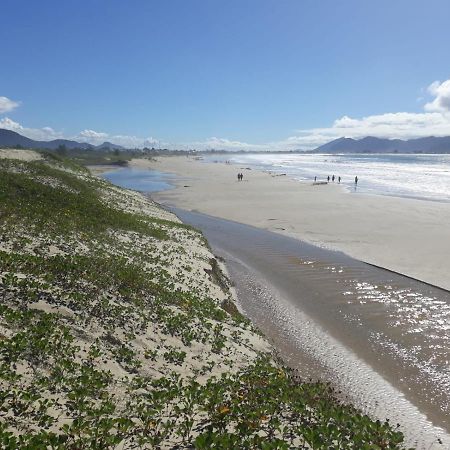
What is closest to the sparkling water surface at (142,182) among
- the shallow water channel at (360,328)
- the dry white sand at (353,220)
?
the dry white sand at (353,220)

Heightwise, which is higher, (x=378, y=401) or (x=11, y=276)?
(x=11, y=276)

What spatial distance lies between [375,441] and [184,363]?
527 centimetres

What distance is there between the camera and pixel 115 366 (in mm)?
9930

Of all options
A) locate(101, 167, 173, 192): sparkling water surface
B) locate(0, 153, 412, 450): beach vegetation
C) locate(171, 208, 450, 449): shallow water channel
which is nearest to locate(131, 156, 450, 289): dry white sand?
locate(171, 208, 450, 449): shallow water channel

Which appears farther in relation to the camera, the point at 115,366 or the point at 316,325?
the point at 316,325

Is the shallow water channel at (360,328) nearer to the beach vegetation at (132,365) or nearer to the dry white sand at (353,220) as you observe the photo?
the beach vegetation at (132,365)

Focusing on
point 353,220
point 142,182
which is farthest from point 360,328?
point 142,182

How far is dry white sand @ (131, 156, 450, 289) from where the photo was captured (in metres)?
26.6

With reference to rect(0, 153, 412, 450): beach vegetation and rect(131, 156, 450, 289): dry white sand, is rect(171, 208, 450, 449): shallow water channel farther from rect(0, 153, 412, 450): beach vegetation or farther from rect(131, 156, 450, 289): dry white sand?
rect(131, 156, 450, 289): dry white sand

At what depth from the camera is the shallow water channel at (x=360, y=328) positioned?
39.5 feet

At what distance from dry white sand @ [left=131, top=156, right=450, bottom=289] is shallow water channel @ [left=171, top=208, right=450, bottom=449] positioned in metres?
2.54

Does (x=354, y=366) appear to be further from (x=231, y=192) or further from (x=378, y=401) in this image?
(x=231, y=192)

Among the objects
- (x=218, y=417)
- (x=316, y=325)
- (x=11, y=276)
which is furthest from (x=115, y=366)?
(x=316, y=325)

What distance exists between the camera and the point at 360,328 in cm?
1692
